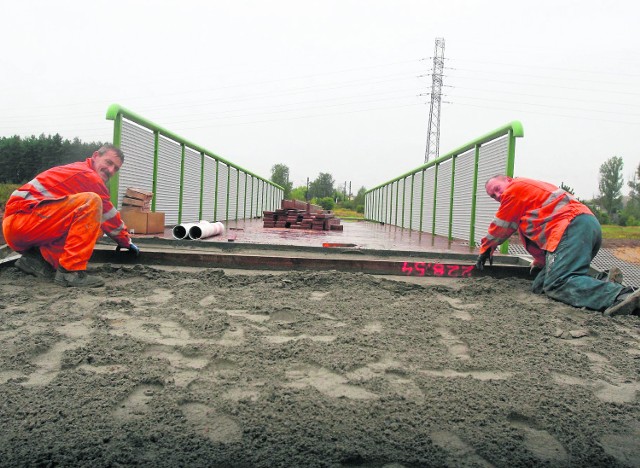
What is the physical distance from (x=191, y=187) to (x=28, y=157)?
201ft

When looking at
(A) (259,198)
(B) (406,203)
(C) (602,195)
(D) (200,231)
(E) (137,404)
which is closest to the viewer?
(E) (137,404)

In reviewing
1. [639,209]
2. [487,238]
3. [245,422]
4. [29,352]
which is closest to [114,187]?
[29,352]


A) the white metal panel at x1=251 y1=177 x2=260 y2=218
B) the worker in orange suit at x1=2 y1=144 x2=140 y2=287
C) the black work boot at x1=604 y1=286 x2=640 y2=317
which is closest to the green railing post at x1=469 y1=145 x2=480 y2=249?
the black work boot at x1=604 y1=286 x2=640 y2=317

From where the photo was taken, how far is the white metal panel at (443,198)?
1002cm

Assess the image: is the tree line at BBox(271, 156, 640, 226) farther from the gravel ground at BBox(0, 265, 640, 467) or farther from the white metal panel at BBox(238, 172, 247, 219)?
the gravel ground at BBox(0, 265, 640, 467)

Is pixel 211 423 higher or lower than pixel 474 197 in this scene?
lower

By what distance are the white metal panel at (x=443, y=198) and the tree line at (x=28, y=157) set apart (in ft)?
191

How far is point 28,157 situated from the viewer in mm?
61312

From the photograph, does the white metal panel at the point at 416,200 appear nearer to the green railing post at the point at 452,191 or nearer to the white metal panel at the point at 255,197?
the green railing post at the point at 452,191

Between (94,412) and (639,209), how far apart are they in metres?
60.4

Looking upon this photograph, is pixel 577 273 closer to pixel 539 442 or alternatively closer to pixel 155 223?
pixel 539 442

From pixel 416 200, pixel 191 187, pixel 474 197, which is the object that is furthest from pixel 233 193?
pixel 474 197

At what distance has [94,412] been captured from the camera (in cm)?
203

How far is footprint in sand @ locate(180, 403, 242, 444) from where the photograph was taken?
6.16 ft
